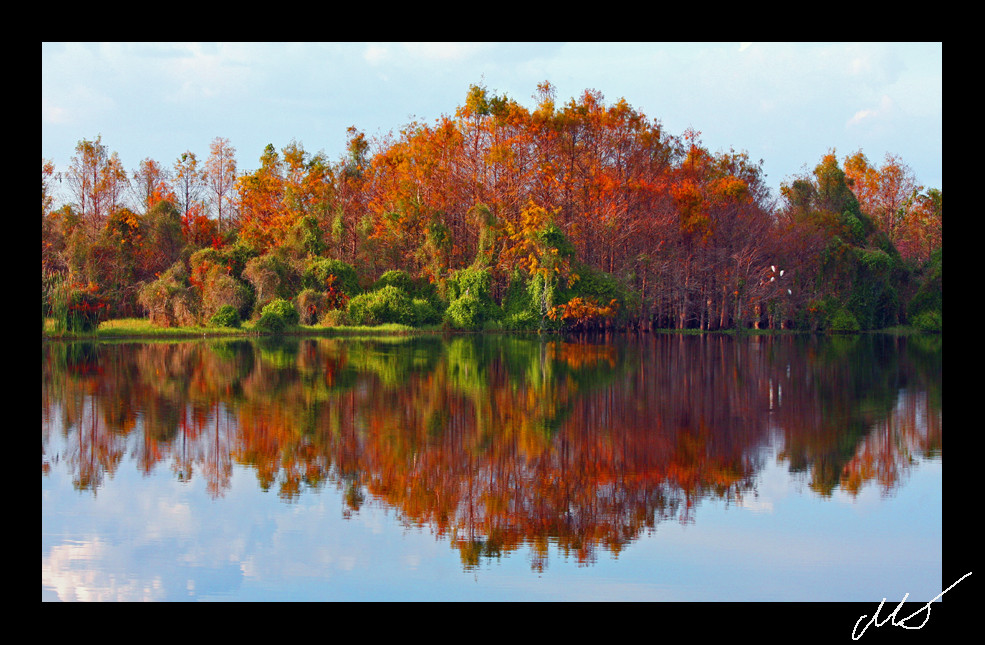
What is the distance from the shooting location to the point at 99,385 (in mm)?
15352

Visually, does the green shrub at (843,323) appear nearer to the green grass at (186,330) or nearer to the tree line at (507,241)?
the tree line at (507,241)

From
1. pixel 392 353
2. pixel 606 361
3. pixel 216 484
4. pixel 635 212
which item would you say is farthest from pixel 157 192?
pixel 216 484

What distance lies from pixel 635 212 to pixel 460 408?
95.8 feet

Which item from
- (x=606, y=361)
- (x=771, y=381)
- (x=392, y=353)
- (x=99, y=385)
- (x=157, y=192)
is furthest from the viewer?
(x=157, y=192)

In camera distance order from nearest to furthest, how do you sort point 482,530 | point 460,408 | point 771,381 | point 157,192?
point 482,530 < point 460,408 < point 771,381 < point 157,192

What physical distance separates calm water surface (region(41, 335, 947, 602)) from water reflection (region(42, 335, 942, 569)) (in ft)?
0.15

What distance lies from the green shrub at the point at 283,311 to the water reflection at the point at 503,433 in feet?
46.2

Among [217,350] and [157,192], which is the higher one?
A: [157,192]

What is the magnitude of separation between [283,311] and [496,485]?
92.1 feet

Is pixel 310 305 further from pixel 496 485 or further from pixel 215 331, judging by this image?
pixel 496 485

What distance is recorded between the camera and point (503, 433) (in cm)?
1062
